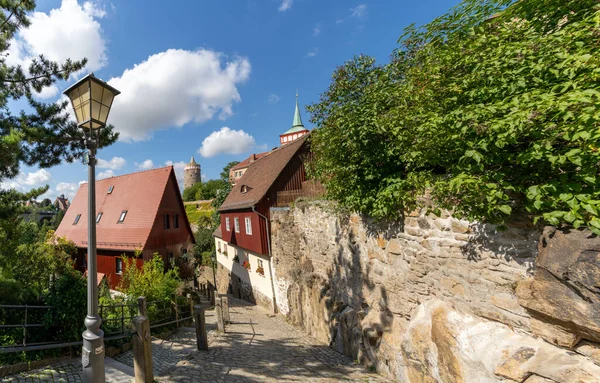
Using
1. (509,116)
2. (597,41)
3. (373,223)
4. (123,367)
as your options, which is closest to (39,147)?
(123,367)

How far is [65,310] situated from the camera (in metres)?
5.32

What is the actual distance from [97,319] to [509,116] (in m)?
5.19

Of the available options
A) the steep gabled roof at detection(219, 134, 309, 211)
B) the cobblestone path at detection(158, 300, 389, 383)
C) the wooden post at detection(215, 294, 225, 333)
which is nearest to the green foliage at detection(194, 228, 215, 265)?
the steep gabled roof at detection(219, 134, 309, 211)

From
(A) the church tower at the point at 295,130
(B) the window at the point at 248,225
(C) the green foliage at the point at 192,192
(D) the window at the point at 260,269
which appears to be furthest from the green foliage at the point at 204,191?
(D) the window at the point at 260,269

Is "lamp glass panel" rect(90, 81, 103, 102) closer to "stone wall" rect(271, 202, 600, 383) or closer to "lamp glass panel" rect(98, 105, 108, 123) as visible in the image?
"lamp glass panel" rect(98, 105, 108, 123)

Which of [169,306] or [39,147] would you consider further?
[169,306]

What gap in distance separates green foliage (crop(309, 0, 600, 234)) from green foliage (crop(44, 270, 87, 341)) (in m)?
6.26

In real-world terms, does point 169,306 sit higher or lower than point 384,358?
higher

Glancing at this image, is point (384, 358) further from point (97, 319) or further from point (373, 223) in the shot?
point (97, 319)

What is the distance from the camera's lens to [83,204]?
1912 cm

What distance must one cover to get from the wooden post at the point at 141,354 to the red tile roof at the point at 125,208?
11033 mm

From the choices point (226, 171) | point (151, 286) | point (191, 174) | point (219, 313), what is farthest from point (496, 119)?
point (191, 174)

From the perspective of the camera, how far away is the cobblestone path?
4.86 metres

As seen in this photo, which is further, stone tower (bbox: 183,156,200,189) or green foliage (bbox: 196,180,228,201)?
stone tower (bbox: 183,156,200,189)
